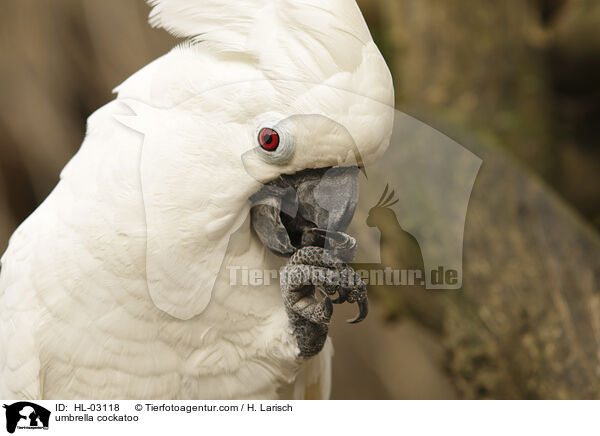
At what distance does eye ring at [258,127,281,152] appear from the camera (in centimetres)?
101

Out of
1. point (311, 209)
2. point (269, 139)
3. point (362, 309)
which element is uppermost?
point (269, 139)

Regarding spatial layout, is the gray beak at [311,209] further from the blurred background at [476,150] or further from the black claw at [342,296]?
the blurred background at [476,150]

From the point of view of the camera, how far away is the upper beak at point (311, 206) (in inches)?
42.8

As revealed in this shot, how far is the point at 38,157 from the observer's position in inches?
101

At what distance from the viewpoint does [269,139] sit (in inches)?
39.8

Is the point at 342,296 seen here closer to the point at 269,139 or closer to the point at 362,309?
the point at 362,309

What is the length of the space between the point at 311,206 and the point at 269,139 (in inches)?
6.7

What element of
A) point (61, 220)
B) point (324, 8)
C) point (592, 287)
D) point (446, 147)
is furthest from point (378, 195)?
point (592, 287)

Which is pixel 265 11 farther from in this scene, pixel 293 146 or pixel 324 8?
pixel 293 146

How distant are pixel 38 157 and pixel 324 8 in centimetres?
199
